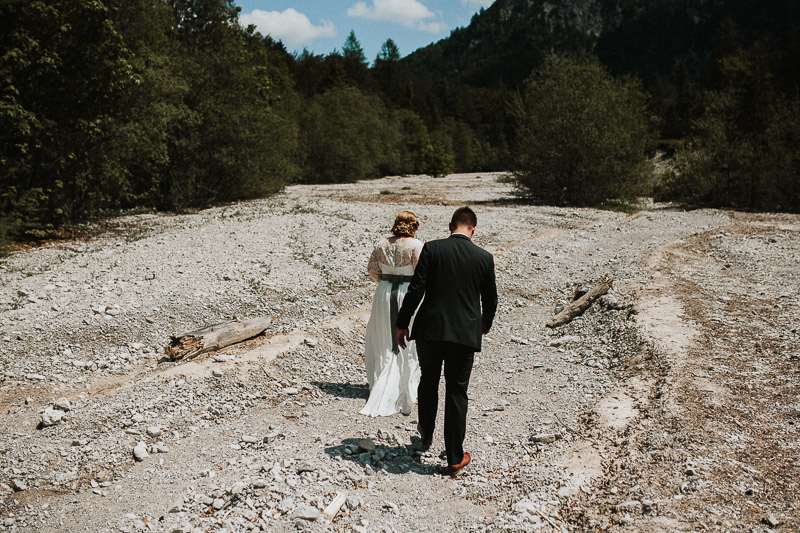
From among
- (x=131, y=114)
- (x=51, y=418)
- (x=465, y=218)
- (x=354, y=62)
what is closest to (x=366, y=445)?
(x=465, y=218)

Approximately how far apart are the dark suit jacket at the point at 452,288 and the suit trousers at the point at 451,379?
0.12 m

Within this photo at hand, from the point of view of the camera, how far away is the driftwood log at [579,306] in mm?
10469

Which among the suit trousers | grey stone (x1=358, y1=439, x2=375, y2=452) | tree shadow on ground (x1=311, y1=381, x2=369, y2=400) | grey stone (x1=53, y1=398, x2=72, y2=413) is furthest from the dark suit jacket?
grey stone (x1=53, y1=398, x2=72, y2=413)

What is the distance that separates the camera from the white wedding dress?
660 cm

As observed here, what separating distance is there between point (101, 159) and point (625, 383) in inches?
737

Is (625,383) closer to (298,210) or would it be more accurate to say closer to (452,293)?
(452,293)

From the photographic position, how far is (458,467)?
526cm

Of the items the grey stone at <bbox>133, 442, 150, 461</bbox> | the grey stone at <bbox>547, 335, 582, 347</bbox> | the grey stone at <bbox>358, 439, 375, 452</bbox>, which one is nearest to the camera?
the grey stone at <bbox>358, 439, 375, 452</bbox>

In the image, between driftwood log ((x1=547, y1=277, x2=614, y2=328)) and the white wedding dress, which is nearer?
the white wedding dress

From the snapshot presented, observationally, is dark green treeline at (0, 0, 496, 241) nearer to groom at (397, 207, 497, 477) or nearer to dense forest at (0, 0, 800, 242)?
dense forest at (0, 0, 800, 242)

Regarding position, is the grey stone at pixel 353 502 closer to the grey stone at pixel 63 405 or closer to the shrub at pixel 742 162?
the grey stone at pixel 63 405

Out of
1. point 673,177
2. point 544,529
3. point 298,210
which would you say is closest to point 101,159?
point 298,210

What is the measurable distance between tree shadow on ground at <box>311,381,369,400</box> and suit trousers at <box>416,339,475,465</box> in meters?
2.48

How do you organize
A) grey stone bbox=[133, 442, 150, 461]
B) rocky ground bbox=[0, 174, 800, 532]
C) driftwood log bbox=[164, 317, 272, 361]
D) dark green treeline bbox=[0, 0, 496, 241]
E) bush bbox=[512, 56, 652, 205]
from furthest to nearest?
bush bbox=[512, 56, 652, 205] → dark green treeline bbox=[0, 0, 496, 241] → driftwood log bbox=[164, 317, 272, 361] → grey stone bbox=[133, 442, 150, 461] → rocky ground bbox=[0, 174, 800, 532]
